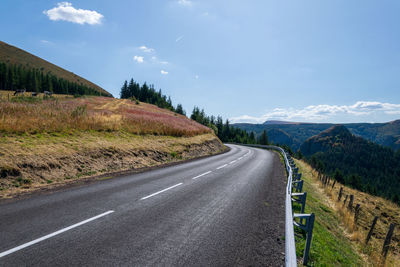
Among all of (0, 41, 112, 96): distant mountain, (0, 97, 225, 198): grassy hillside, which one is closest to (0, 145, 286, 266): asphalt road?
(0, 97, 225, 198): grassy hillside

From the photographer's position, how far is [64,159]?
34.2 feet

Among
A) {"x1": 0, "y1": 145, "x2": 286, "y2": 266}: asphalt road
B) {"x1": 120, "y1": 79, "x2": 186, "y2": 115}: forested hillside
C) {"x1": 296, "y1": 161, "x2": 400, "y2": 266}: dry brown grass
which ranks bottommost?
{"x1": 296, "y1": 161, "x2": 400, "y2": 266}: dry brown grass

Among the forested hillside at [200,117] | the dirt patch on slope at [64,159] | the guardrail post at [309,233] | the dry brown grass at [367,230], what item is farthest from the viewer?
the forested hillside at [200,117]

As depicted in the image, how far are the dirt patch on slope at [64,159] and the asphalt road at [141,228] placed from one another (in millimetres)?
1821

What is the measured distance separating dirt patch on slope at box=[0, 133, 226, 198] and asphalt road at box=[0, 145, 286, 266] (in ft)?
5.97

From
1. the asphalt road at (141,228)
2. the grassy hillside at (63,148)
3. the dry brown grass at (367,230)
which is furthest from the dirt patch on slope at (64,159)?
the dry brown grass at (367,230)

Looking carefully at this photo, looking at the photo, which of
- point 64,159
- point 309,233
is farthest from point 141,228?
point 64,159

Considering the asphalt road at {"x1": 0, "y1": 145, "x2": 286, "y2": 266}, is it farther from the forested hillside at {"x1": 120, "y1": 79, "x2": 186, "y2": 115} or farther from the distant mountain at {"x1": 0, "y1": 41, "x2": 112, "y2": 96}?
the distant mountain at {"x1": 0, "y1": 41, "x2": 112, "y2": 96}

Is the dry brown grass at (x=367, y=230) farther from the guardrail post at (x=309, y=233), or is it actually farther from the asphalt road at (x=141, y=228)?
the guardrail post at (x=309, y=233)

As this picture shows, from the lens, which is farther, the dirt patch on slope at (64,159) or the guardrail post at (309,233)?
the dirt patch on slope at (64,159)

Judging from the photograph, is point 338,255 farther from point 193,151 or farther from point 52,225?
point 193,151

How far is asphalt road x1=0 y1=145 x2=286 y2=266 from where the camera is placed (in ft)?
11.9

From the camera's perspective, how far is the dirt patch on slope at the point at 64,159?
8.02 m

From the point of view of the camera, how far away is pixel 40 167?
9.04 meters
